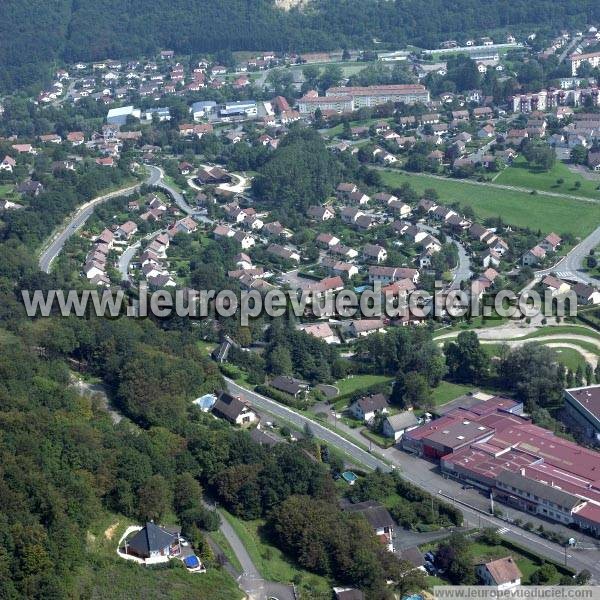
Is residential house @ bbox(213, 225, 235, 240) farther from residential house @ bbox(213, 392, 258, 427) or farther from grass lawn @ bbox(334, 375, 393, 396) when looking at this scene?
residential house @ bbox(213, 392, 258, 427)

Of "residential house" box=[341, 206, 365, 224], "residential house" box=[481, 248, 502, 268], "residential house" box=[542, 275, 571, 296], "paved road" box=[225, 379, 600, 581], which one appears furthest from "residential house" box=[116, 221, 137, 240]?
"residential house" box=[542, 275, 571, 296]

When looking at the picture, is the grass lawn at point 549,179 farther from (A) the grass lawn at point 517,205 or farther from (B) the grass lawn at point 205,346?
(B) the grass lawn at point 205,346

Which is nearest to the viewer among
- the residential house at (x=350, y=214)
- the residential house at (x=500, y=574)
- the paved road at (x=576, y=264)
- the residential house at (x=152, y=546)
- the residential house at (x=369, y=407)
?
the residential house at (x=152, y=546)

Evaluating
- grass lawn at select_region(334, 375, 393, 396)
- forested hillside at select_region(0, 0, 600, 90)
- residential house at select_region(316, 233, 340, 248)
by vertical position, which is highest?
forested hillside at select_region(0, 0, 600, 90)

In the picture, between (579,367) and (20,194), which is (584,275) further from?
(20,194)

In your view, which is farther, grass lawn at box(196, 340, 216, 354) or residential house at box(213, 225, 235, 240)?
residential house at box(213, 225, 235, 240)

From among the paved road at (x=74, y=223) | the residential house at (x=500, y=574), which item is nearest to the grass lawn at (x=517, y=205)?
the paved road at (x=74, y=223)

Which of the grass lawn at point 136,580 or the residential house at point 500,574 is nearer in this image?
the grass lawn at point 136,580
